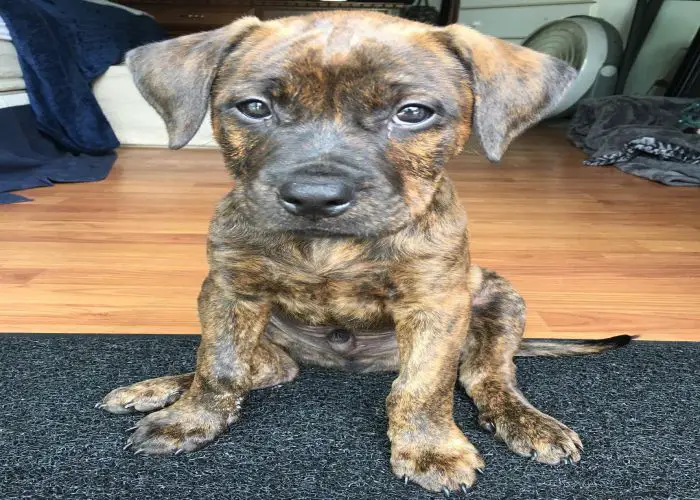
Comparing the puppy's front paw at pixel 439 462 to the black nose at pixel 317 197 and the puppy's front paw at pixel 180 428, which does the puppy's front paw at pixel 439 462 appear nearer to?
the puppy's front paw at pixel 180 428

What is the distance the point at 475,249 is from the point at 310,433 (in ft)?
6.71

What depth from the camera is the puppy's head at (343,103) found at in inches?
61.3

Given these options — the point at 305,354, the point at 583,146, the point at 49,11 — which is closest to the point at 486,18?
the point at 583,146

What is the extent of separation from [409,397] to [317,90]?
0.86m

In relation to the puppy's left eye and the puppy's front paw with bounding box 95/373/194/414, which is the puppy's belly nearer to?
the puppy's front paw with bounding box 95/373/194/414

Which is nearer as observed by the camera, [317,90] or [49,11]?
[317,90]

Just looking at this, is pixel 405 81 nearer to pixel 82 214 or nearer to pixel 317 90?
pixel 317 90

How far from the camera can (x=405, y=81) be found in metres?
1.63

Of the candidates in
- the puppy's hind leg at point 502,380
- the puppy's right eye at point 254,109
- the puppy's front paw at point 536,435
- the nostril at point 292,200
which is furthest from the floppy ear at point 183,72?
the puppy's front paw at point 536,435

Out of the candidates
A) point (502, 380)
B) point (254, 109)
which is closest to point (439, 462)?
point (502, 380)

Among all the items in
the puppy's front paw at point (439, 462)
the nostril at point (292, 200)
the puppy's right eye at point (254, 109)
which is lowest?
the puppy's front paw at point (439, 462)

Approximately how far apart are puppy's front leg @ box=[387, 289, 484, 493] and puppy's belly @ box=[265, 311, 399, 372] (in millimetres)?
324

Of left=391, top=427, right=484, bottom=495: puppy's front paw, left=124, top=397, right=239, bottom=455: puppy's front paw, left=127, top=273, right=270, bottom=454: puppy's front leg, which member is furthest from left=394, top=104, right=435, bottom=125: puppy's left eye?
left=124, top=397, right=239, bottom=455: puppy's front paw

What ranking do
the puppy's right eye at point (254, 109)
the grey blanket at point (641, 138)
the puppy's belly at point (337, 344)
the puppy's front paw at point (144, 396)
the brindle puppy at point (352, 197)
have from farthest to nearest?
the grey blanket at point (641, 138) < the puppy's belly at point (337, 344) < the puppy's front paw at point (144, 396) < the puppy's right eye at point (254, 109) < the brindle puppy at point (352, 197)
